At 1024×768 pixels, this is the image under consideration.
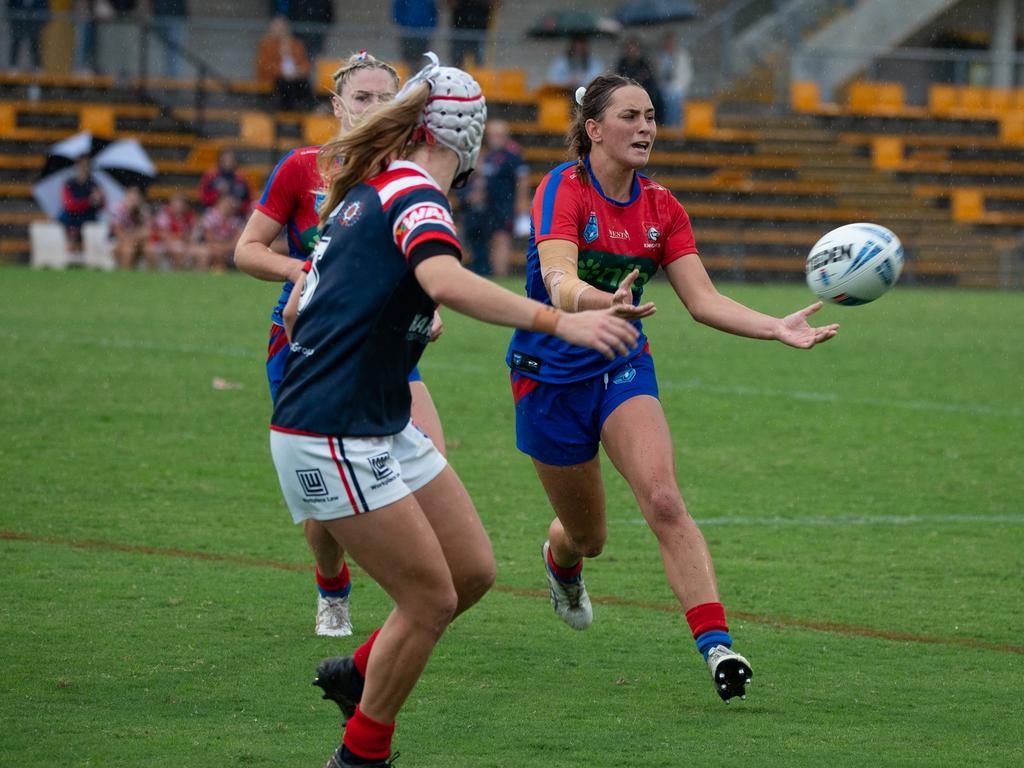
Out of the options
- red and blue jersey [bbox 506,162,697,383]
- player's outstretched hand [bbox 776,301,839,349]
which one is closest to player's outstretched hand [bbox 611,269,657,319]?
player's outstretched hand [bbox 776,301,839,349]

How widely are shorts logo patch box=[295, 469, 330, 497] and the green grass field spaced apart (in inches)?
34.8

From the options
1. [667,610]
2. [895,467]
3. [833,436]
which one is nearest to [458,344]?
[833,436]

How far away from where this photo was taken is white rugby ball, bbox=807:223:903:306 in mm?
5930

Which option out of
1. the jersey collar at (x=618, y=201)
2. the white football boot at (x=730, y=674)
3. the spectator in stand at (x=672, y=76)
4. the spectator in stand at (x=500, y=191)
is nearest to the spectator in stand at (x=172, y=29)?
the spectator in stand at (x=500, y=191)

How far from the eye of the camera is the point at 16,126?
2545cm

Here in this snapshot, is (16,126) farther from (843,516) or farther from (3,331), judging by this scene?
(843,516)

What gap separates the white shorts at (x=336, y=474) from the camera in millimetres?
4293

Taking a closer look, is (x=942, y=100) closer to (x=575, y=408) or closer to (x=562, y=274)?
(x=575, y=408)

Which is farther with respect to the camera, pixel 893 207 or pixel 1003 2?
Answer: pixel 1003 2

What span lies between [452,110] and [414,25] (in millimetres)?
23766

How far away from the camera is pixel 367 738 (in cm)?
436

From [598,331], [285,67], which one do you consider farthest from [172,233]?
[598,331]

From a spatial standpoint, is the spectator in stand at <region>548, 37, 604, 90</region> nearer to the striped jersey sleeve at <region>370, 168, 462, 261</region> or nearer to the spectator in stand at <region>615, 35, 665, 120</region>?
the spectator in stand at <region>615, 35, 665, 120</region>

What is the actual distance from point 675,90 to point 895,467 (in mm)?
19376
